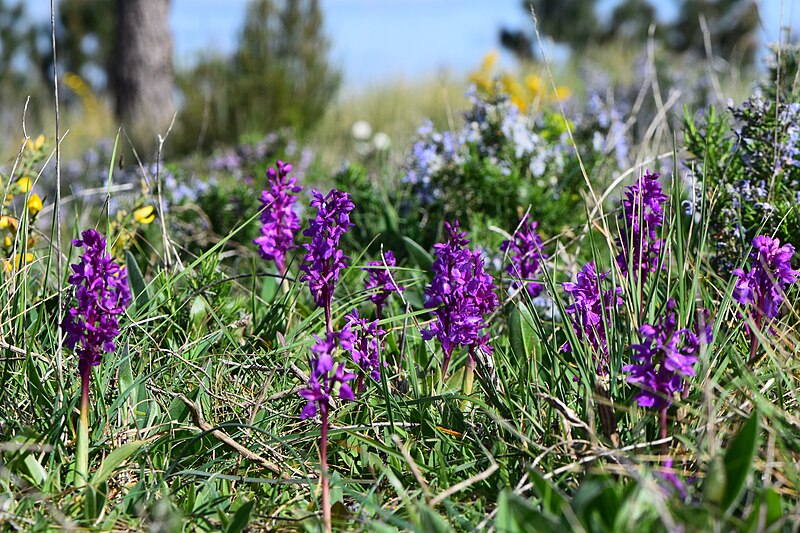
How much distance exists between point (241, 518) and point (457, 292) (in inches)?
26.9

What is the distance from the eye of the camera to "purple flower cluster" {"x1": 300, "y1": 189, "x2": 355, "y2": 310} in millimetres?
1767

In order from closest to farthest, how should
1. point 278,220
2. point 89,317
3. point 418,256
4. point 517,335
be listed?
point 89,317 < point 517,335 < point 278,220 < point 418,256

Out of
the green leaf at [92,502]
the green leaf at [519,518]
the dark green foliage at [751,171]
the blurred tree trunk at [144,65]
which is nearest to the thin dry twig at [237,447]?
the green leaf at [92,502]

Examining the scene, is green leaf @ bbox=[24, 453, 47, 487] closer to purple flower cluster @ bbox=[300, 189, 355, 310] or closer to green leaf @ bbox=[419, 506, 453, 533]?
purple flower cluster @ bbox=[300, 189, 355, 310]

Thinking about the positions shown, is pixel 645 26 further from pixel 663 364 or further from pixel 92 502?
pixel 92 502

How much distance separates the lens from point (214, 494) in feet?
5.60

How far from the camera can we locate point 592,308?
6.16 feet

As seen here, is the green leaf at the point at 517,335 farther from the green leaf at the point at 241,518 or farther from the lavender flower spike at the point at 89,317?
the lavender flower spike at the point at 89,317

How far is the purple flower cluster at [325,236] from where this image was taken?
69.6 inches

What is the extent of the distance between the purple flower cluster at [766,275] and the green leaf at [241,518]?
111 centimetres

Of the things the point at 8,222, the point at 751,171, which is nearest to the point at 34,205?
the point at 8,222

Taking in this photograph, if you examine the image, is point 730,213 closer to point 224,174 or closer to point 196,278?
point 196,278

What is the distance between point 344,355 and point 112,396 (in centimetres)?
66

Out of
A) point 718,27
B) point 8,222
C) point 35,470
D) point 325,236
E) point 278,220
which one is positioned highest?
point 325,236
